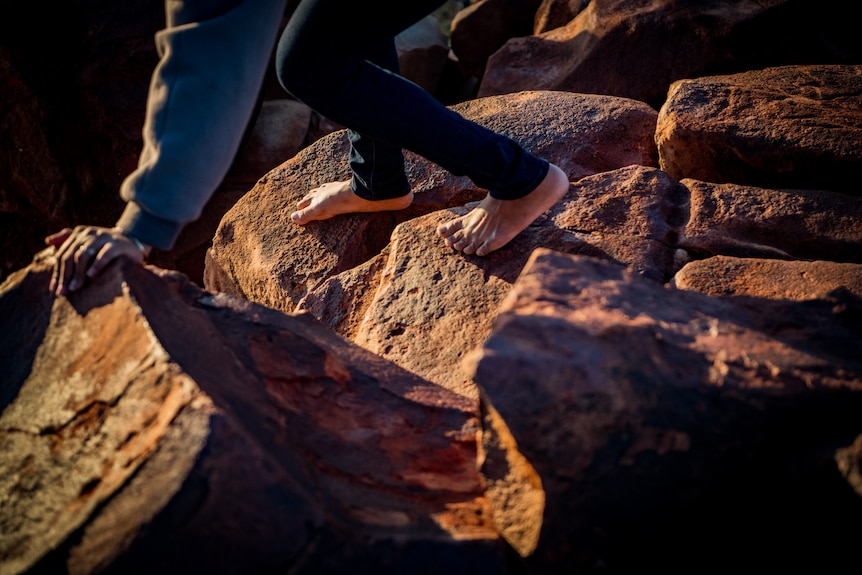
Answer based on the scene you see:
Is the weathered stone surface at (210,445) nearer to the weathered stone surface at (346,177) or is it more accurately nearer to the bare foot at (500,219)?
the bare foot at (500,219)

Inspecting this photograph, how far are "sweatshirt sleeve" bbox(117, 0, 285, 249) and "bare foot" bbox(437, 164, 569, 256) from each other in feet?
2.74

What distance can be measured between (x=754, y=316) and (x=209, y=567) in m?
1.04

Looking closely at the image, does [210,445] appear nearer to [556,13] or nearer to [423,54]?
[556,13]

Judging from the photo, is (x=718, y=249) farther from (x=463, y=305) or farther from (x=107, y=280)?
(x=107, y=280)

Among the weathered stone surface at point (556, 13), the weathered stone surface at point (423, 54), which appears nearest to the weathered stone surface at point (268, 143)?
the weathered stone surface at point (423, 54)

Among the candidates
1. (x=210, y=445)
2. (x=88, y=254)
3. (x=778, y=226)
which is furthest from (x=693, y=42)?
(x=210, y=445)

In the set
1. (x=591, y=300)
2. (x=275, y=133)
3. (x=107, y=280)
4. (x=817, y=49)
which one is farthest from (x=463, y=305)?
(x=275, y=133)

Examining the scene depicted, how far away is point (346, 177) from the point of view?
2.29 metres

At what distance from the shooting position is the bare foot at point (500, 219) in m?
1.71

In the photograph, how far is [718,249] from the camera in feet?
5.88

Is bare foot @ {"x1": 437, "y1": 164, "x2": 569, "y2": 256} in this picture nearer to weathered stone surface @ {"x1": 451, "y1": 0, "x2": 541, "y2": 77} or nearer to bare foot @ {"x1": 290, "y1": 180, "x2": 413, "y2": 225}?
bare foot @ {"x1": 290, "y1": 180, "x2": 413, "y2": 225}

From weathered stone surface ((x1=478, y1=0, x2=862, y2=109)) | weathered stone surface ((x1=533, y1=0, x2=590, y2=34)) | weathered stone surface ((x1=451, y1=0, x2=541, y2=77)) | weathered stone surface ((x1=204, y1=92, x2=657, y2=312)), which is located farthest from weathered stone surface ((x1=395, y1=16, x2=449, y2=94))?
weathered stone surface ((x1=204, y1=92, x2=657, y2=312))

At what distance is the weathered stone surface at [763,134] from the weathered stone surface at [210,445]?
4.20 ft

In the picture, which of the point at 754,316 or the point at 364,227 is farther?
the point at 364,227
